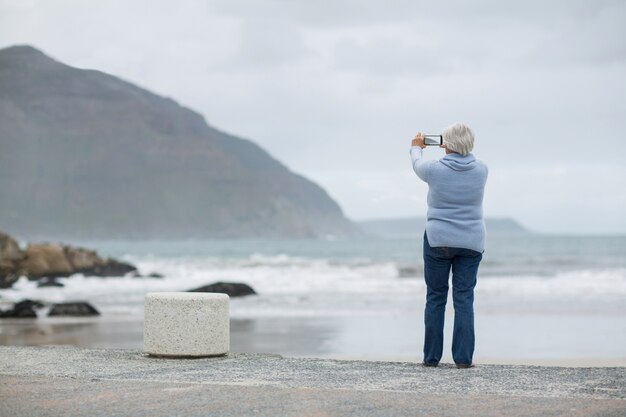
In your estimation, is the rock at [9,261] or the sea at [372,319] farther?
the rock at [9,261]

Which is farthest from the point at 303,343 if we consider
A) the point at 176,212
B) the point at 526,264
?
the point at 176,212

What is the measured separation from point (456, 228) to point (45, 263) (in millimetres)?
34726

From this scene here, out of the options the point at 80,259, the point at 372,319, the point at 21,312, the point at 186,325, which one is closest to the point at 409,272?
the point at 80,259

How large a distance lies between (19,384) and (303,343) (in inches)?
327

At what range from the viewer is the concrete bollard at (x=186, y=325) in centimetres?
873

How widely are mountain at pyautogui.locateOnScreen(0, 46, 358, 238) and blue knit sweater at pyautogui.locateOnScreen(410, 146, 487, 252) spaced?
128 m

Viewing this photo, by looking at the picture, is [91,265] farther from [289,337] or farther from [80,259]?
[289,337]

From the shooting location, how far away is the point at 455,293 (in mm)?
7969

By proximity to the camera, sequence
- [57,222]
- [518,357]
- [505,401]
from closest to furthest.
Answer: [505,401]
[518,357]
[57,222]

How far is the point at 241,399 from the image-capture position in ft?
20.7

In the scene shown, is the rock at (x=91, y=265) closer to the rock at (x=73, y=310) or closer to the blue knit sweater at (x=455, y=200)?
the rock at (x=73, y=310)

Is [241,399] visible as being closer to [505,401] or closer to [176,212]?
[505,401]

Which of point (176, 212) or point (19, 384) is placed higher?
point (176, 212)

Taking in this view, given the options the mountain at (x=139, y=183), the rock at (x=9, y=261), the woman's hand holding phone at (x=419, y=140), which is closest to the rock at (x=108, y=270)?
the rock at (x=9, y=261)
